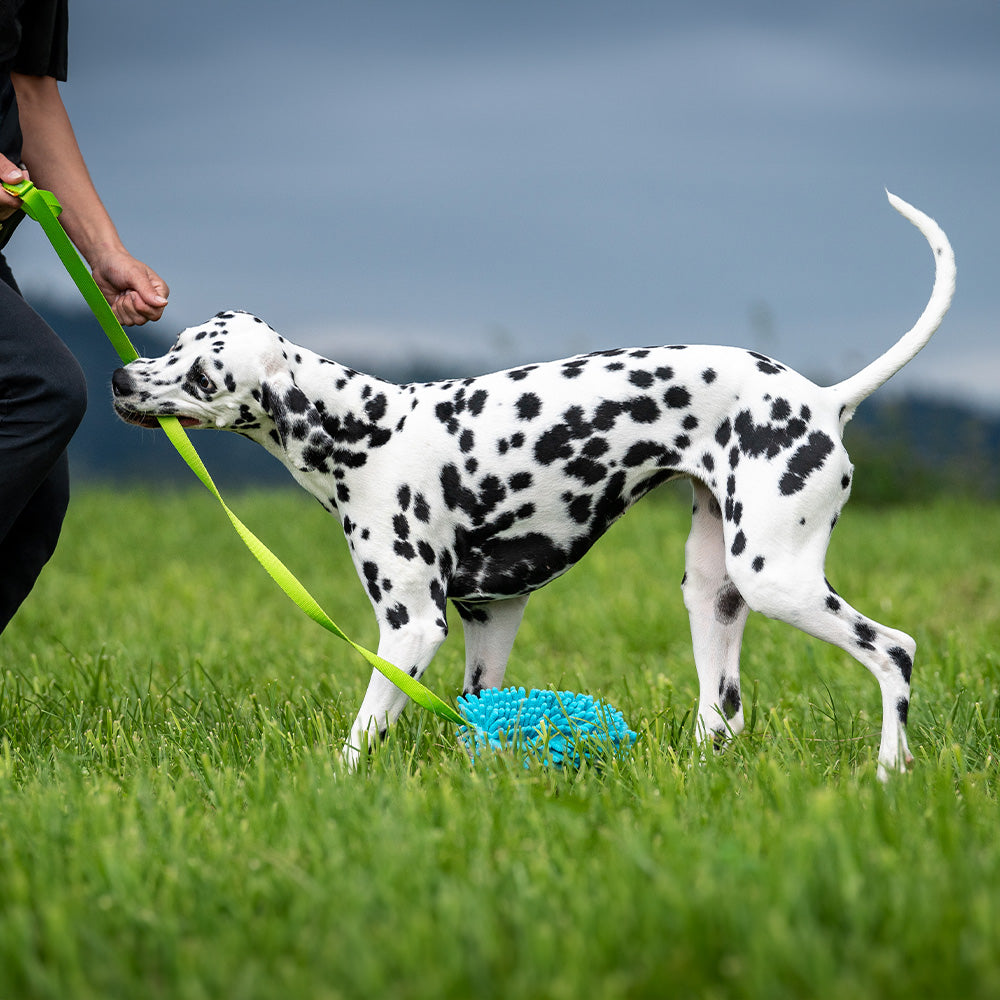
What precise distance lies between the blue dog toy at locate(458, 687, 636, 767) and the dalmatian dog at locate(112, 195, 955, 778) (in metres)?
0.28

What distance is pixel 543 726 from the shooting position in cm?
377

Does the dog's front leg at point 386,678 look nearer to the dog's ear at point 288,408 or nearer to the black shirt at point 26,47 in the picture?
the dog's ear at point 288,408

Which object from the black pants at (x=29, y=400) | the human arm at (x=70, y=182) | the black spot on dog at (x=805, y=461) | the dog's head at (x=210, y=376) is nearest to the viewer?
the black spot on dog at (x=805, y=461)

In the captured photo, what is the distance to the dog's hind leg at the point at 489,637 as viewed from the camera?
13.7ft

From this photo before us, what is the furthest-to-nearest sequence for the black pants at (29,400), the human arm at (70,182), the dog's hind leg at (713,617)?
the human arm at (70,182)
the dog's hind leg at (713,617)
the black pants at (29,400)

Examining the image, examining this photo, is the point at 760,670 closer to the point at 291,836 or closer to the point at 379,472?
the point at 379,472

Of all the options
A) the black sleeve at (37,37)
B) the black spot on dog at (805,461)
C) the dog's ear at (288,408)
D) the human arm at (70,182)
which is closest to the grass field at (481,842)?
the black spot on dog at (805,461)

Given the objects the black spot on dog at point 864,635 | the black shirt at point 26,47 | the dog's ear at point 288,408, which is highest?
the black shirt at point 26,47

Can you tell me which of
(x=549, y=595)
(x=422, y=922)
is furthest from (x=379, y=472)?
(x=549, y=595)

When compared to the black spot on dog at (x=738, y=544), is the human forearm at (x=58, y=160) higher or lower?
higher

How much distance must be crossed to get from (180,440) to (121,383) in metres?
0.27

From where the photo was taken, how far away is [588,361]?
3889 mm

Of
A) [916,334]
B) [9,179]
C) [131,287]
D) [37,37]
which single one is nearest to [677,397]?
[916,334]

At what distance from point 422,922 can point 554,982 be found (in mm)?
310
